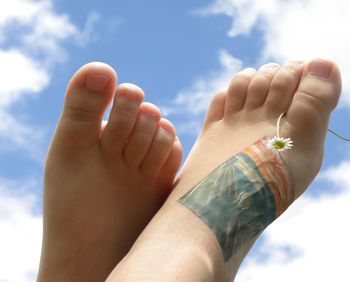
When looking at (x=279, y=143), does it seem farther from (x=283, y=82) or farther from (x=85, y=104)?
(x=85, y=104)

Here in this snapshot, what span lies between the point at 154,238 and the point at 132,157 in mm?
315

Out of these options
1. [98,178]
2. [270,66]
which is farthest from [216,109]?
[98,178]

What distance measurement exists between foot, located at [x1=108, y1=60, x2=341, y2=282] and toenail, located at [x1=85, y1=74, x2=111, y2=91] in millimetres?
314

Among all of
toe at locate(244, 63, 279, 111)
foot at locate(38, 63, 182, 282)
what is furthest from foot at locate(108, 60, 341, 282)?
foot at locate(38, 63, 182, 282)

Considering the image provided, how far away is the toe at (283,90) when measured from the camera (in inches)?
64.9

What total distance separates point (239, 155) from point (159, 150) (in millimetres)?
221

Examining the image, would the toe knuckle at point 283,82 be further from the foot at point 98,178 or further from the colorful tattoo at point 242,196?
the foot at point 98,178

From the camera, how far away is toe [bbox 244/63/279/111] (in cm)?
169

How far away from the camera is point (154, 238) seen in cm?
138

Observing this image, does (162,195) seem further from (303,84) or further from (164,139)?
(303,84)

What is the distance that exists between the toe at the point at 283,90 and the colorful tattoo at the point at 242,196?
11cm

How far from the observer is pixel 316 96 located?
5.20 ft

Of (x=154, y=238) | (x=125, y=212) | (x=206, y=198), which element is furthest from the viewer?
(x=125, y=212)

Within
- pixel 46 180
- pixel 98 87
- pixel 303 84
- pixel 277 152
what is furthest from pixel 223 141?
pixel 46 180
